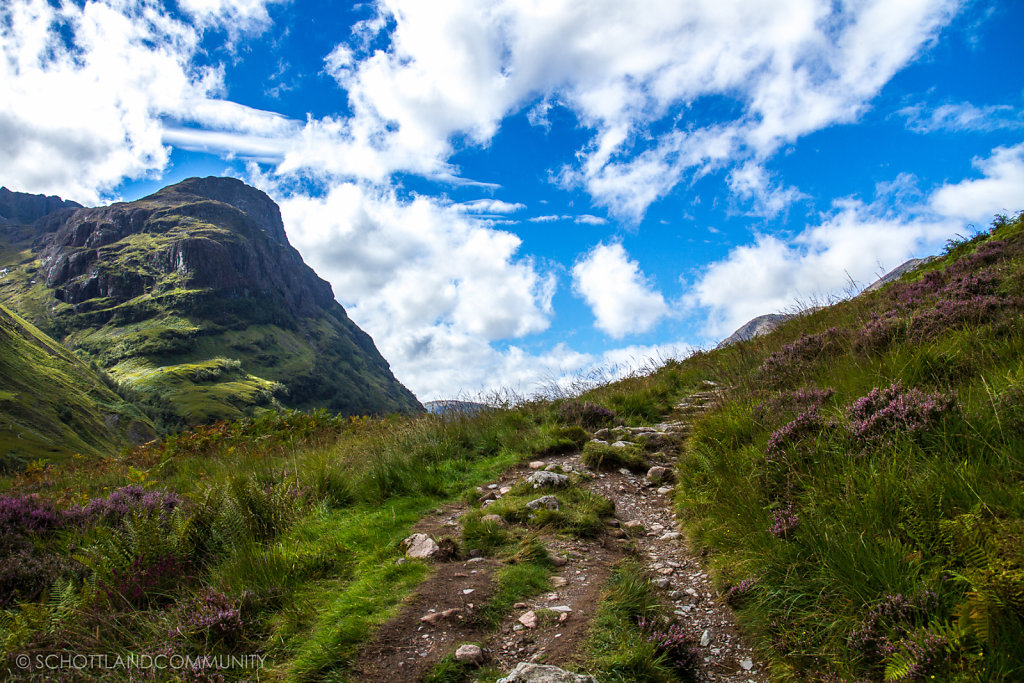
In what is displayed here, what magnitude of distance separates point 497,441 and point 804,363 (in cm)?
581

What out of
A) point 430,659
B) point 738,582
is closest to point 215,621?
point 430,659

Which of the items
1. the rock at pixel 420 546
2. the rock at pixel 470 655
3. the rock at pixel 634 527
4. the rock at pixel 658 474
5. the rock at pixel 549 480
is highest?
the rock at pixel 549 480

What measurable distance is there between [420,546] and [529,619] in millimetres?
1896

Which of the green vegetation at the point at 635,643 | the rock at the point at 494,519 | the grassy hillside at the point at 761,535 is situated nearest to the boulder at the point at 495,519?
the rock at the point at 494,519

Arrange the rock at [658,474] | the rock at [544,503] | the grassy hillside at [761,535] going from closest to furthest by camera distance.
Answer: the grassy hillside at [761,535] < the rock at [544,503] < the rock at [658,474]

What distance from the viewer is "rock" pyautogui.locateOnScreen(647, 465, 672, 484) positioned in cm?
763

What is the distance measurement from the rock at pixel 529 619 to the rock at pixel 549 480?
2959 millimetres

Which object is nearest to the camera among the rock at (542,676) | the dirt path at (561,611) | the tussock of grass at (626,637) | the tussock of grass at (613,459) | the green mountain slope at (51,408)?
the rock at (542,676)

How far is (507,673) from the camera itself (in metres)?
3.60

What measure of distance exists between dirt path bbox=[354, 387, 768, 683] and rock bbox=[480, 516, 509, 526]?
377 millimetres

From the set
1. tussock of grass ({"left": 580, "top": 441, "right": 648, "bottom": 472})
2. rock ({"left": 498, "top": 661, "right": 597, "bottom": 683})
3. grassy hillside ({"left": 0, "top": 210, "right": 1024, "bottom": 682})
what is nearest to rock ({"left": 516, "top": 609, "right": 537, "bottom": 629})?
grassy hillside ({"left": 0, "top": 210, "right": 1024, "bottom": 682})

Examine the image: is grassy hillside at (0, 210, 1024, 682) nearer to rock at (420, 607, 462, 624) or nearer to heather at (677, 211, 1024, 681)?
heather at (677, 211, 1024, 681)

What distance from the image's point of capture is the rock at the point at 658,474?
25.0 feet

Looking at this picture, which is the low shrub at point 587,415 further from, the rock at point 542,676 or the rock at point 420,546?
the rock at point 542,676
